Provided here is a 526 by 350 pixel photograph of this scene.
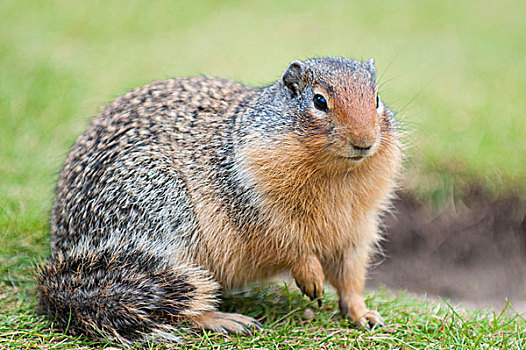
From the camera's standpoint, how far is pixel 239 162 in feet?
15.5

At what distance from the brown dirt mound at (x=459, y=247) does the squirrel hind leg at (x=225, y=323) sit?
9.96 ft

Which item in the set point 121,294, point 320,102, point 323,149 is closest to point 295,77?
point 320,102

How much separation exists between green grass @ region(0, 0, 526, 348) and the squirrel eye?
1.70m

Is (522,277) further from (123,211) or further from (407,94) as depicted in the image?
(123,211)

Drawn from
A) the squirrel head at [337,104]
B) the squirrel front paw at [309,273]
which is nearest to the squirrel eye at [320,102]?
the squirrel head at [337,104]

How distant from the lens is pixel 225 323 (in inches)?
185

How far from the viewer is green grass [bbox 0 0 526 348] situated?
5.11 m

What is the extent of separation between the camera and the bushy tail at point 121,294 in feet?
14.5

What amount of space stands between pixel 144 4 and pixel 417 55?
238 inches

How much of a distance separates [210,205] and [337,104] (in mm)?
1327

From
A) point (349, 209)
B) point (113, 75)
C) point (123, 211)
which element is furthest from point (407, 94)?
point (123, 211)

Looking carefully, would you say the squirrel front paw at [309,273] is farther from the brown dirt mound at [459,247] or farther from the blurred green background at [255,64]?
the brown dirt mound at [459,247]

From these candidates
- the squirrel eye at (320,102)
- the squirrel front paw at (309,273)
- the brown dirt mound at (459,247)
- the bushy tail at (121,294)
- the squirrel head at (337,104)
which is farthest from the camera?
the brown dirt mound at (459,247)

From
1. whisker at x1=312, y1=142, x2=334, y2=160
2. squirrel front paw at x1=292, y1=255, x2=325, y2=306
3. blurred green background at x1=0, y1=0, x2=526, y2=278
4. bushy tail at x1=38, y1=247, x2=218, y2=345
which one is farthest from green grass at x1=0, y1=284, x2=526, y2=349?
whisker at x1=312, y1=142, x2=334, y2=160
